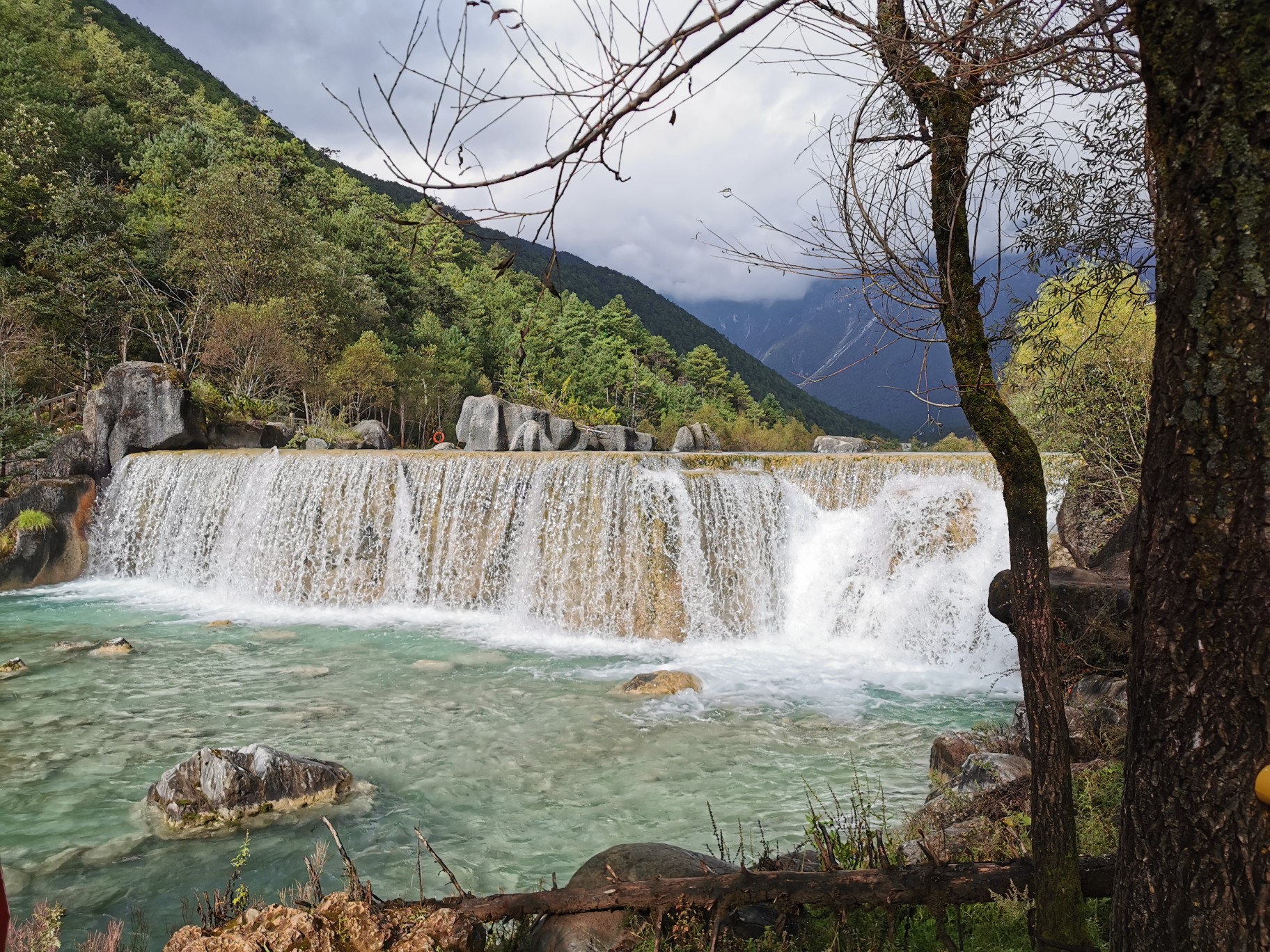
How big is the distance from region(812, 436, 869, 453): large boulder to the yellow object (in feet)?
87.3

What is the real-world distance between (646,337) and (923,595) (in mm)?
41359

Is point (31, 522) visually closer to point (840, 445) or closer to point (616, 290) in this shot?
point (840, 445)

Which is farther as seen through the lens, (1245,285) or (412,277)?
(412,277)

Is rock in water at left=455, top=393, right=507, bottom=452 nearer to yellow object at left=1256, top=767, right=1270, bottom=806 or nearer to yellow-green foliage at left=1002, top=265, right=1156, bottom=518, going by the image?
yellow-green foliage at left=1002, top=265, right=1156, bottom=518

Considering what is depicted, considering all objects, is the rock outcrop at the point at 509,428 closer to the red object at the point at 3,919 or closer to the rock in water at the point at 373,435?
the rock in water at the point at 373,435

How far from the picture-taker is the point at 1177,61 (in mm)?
1523

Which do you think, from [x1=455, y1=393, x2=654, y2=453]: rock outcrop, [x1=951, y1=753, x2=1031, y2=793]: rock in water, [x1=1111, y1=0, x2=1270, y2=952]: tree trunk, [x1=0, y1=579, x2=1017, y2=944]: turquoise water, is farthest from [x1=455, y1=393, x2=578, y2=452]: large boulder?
[x1=1111, y1=0, x2=1270, y2=952]: tree trunk

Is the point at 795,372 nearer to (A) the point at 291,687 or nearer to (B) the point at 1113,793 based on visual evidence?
(B) the point at 1113,793

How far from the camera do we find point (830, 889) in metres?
2.40

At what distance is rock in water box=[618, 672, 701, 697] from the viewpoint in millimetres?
7715

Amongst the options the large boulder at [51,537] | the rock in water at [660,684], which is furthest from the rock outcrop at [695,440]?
the rock in water at [660,684]

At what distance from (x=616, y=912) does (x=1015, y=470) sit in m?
1.94

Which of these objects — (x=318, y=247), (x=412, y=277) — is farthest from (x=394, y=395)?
(x=412, y=277)

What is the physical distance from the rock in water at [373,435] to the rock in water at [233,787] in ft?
56.3
